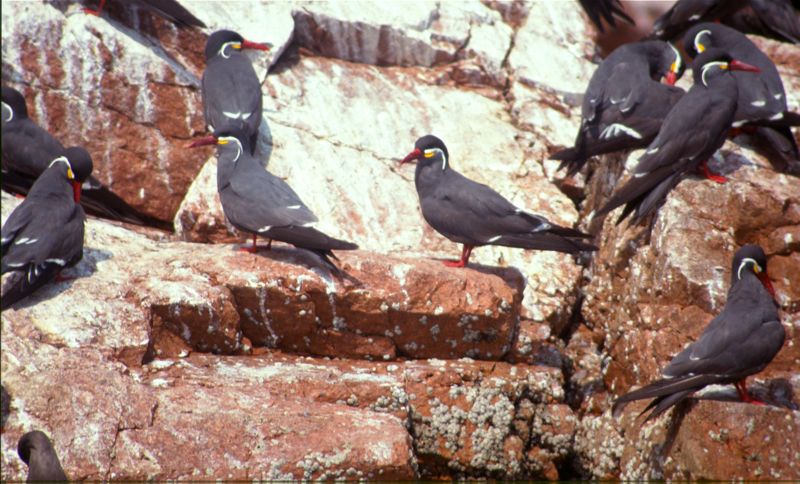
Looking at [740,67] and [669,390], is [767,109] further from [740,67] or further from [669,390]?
[669,390]

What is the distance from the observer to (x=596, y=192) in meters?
8.62

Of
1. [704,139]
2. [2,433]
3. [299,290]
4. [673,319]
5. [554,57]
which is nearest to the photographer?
[2,433]

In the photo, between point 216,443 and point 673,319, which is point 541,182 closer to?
point 673,319

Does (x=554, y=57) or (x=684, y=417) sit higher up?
(x=554, y=57)

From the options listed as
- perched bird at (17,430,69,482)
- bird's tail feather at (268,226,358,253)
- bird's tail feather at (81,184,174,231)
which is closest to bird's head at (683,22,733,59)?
bird's tail feather at (268,226,358,253)

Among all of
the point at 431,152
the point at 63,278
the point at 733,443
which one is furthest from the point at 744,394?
the point at 63,278

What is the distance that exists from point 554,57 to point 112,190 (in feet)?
15.2

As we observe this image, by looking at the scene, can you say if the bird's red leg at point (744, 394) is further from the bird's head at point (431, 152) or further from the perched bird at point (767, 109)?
the perched bird at point (767, 109)

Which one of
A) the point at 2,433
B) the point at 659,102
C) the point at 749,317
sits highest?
the point at 659,102

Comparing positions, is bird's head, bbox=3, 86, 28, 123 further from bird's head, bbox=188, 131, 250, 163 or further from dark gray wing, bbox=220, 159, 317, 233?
dark gray wing, bbox=220, 159, 317, 233

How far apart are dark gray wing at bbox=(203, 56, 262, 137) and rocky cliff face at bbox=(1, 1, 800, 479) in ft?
1.41

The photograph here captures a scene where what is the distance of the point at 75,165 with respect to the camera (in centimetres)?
700

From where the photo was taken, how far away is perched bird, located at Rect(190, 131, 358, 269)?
6555mm

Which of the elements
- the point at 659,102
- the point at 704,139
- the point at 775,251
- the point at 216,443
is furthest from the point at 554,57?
the point at 216,443
